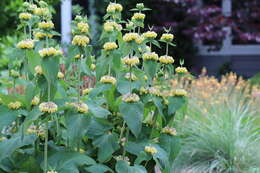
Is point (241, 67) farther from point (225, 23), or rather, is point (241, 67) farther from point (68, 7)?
point (68, 7)

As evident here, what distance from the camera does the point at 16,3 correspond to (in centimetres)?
563

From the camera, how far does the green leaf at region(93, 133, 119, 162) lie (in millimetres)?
1648

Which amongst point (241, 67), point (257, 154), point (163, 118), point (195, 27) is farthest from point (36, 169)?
point (241, 67)

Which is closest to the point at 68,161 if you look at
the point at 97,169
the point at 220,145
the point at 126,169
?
the point at 97,169

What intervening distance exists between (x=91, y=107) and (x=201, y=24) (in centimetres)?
665

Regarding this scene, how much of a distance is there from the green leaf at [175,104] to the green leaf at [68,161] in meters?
0.34

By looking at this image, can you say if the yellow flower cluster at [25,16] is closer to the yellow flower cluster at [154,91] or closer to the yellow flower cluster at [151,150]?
the yellow flower cluster at [154,91]

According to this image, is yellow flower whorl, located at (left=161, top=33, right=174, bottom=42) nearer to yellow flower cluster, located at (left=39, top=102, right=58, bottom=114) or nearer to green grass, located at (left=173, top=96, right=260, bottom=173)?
yellow flower cluster, located at (left=39, top=102, right=58, bottom=114)

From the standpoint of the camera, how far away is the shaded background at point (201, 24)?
26.0 ft

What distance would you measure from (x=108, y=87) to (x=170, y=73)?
0.82 ft

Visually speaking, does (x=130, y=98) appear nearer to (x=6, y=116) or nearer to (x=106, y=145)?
(x=106, y=145)

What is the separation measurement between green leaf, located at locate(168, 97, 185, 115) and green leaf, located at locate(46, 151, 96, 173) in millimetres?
341

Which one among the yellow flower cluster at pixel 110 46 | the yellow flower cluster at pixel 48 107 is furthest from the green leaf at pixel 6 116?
the yellow flower cluster at pixel 110 46

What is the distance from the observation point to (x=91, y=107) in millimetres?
1555
